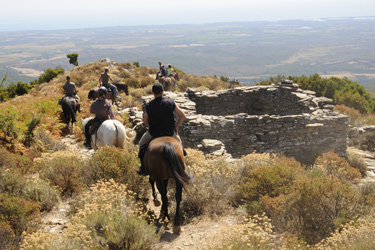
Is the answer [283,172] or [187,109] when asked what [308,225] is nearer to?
[283,172]

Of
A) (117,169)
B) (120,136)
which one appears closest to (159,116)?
(117,169)

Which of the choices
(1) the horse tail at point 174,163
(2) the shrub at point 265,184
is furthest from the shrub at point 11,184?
(2) the shrub at point 265,184

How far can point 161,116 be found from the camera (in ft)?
19.6

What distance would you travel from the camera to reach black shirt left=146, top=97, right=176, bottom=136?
595cm

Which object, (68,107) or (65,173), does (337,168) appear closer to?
(65,173)

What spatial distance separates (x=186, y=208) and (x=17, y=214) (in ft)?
11.0

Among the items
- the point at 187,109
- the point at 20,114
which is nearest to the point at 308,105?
the point at 187,109

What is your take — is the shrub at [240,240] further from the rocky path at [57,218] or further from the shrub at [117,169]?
the rocky path at [57,218]

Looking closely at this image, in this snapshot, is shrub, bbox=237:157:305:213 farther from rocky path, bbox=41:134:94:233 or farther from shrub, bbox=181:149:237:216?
rocky path, bbox=41:134:94:233

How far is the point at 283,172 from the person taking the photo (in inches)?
271

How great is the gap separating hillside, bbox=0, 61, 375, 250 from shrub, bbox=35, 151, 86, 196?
2 cm

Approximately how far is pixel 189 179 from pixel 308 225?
241cm

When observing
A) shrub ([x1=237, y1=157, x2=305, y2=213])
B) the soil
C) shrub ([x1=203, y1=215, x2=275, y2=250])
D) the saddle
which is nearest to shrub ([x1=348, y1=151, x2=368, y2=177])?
shrub ([x1=237, y1=157, x2=305, y2=213])

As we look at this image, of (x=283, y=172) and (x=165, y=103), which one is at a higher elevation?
(x=165, y=103)
